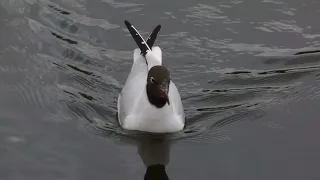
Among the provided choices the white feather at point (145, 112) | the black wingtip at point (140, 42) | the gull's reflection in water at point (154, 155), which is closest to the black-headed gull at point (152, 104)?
the white feather at point (145, 112)

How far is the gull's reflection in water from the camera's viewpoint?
632 centimetres

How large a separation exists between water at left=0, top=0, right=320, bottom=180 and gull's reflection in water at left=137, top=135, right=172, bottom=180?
17 millimetres

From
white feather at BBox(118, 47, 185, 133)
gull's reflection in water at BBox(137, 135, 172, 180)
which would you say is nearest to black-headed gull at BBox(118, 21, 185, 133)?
white feather at BBox(118, 47, 185, 133)

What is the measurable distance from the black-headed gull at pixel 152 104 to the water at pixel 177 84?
13cm

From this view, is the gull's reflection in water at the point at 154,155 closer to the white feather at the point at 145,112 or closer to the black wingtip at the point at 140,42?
the white feather at the point at 145,112

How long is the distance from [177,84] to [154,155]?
1.26m

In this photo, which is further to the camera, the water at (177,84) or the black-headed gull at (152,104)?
the black-headed gull at (152,104)

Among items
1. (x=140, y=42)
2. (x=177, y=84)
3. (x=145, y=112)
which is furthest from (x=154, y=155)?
(x=140, y=42)

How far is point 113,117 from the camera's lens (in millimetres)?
7129

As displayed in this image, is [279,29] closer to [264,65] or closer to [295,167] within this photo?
[264,65]

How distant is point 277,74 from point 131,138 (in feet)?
6.40

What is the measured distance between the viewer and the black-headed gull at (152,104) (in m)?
6.55

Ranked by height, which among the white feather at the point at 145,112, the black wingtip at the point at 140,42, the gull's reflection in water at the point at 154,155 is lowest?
the gull's reflection in water at the point at 154,155

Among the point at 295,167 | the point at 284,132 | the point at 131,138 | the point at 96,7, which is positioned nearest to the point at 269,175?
the point at 295,167
